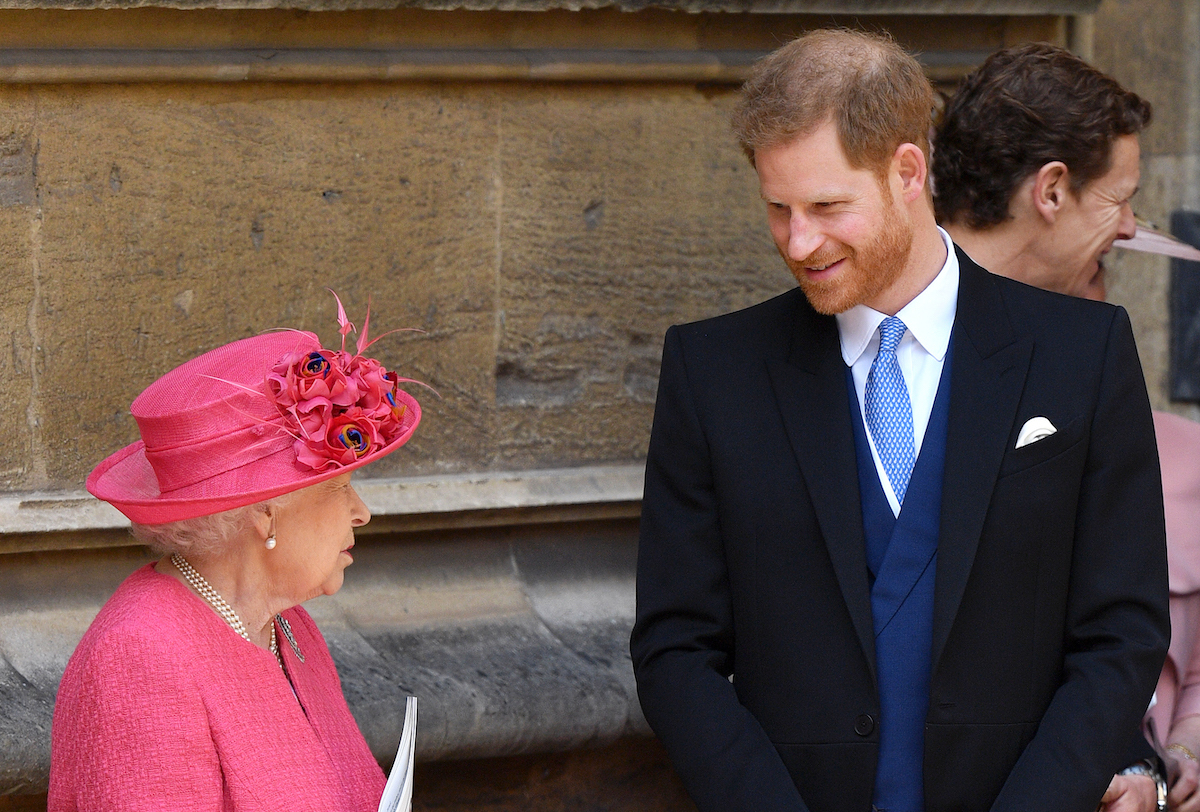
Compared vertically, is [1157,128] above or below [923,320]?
above

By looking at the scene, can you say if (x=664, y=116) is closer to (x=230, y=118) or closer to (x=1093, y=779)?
(x=230, y=118)

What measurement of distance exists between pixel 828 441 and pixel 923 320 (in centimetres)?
26

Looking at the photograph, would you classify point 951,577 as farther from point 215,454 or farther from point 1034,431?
point 215,454

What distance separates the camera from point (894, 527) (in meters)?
2.08

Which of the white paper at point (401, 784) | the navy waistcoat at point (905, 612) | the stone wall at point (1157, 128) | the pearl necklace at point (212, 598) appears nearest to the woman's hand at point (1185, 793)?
the navy waistcoat at point (905, 612)

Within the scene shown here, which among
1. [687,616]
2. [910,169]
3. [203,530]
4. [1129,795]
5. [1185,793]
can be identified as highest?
[910,169]

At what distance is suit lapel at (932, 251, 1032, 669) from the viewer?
2.02 meters

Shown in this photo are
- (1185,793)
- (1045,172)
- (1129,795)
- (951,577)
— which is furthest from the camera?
(1045,172)

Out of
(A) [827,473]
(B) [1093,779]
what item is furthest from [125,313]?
(B) [1093,779]

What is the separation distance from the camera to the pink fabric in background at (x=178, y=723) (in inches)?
70.1

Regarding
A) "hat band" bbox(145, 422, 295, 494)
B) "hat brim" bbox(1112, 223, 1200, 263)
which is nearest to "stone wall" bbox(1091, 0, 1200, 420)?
"hat brim" bbox(1112, 223, 1200, 263)

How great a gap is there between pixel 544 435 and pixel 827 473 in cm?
137

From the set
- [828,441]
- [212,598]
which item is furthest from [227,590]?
[828,441]

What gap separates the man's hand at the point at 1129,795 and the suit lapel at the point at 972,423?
0.53m
